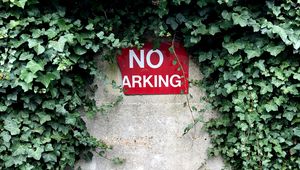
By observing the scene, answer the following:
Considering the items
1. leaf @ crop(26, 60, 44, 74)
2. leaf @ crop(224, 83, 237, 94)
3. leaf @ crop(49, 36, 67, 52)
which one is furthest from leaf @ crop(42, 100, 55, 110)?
leaf @ crop(224, 83, 237, 94)

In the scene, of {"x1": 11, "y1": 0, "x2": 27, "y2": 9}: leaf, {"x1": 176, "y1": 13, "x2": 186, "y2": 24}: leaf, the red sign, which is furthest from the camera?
the red sign

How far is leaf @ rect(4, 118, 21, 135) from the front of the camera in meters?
2.92

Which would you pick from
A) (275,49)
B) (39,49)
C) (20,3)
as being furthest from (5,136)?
(275,49)

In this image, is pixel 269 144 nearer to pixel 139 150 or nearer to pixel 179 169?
pixel 179 169

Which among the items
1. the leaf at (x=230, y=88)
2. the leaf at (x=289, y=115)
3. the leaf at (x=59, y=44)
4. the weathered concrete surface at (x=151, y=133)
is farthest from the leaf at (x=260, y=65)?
the leaf at (x=59, y=44)

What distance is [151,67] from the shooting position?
130 inches

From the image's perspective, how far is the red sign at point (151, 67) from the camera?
3303 millimetres

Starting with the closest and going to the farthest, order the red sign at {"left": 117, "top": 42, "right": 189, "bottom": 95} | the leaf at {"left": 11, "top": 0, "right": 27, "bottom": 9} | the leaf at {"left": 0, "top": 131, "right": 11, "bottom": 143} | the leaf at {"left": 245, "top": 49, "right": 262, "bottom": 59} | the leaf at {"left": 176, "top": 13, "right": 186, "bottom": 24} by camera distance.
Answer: the leaf at {"left": 11, "top": 0, "right": 27, "bottom": 9}
the leaf at {"left": 0, "top": 131, "right": 11, "bottom": 143}
the leaf at {"left": 245, "top": 49, "right": 262, "bottom": 59}
the leaf at {"left": 176, "top": 13, "right": 186, "bottom": 24}
the red sign at {"left": 117, "top": 42, "right": 189, "bottom": 95}

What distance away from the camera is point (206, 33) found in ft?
10.3

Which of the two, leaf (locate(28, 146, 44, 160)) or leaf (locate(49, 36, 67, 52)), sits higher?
leaf (locate(49, 36, 67, 52))

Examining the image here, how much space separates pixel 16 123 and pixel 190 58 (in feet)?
4.56

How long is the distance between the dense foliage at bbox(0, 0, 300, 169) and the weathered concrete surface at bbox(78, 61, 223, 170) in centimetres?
11

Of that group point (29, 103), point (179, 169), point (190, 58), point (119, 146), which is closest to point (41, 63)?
point (29, 103)

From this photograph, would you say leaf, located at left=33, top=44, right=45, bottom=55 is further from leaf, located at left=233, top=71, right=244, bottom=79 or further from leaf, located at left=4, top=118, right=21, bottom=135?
leaf, located at left=233, top=71, right=244, bottom=79
